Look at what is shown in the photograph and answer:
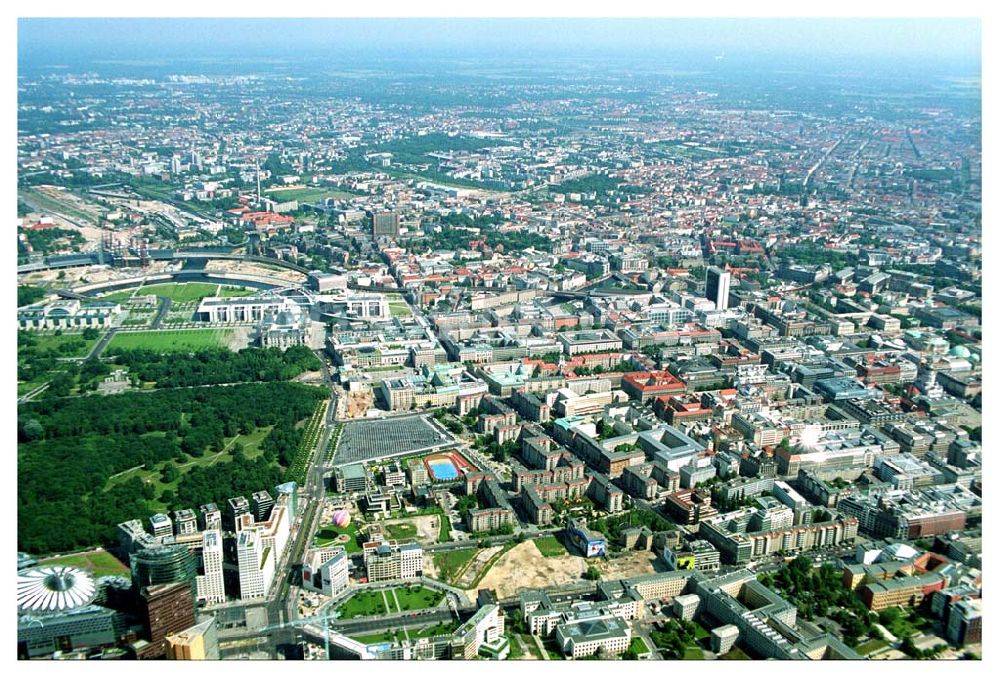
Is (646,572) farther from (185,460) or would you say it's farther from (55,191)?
(55,191)

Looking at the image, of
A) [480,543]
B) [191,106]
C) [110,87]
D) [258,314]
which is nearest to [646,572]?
[480,543]

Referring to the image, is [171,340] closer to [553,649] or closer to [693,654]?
[553,649]

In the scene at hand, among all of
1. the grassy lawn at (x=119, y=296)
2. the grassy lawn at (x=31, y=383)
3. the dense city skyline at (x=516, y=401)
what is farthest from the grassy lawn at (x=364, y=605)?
the grassy lawn at (x=119, y=296)

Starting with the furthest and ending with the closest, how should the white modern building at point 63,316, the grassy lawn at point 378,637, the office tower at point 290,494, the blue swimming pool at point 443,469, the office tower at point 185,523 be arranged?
the white modern building at point 63,316, the blue swimming pool at point 443,469, the office tower at point 290,494, the office tower at point 185,523, the grassy lawn at point 378,637

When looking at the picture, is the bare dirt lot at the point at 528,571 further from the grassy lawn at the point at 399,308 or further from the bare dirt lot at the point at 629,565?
the grassy lawn at the point at 399,308

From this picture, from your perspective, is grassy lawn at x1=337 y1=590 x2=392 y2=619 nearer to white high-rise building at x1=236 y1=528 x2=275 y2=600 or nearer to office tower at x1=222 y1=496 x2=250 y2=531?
white high-rise building at x1=236 y1=528 x2=275 y2=600

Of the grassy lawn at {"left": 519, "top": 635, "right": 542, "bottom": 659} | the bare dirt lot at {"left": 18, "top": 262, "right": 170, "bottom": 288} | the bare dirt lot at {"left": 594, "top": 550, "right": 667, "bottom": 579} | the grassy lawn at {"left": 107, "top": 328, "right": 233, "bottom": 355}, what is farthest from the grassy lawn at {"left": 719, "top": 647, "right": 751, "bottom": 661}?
the bare dirt lot at {"left": 18, "top": 262, "right": 170, "bottom": 288}
